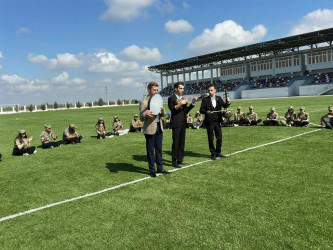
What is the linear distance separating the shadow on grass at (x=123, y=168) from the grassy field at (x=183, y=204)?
0.10 feet

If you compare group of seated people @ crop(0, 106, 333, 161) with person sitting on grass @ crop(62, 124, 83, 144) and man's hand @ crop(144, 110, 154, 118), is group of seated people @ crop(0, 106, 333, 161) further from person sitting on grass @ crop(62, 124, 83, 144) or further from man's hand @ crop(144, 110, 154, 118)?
man's hand @ crop(144, 110, 154, 118)

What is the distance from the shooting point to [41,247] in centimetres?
367

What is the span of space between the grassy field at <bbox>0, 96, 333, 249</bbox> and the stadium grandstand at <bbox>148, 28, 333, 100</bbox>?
56248 millimetres

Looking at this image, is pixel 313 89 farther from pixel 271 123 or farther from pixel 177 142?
pixel 177 142

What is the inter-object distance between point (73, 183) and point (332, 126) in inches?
465

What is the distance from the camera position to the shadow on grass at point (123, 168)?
7.43 m

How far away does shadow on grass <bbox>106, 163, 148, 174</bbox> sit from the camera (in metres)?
7.43

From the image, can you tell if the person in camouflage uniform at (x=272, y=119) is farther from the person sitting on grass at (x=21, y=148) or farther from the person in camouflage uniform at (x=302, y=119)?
the person sitting on grass at (x=21, y=148)

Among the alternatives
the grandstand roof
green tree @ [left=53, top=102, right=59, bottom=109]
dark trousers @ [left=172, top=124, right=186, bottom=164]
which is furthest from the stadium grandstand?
dark trousers @ [left=172, top=124, right=186, bottom=164]

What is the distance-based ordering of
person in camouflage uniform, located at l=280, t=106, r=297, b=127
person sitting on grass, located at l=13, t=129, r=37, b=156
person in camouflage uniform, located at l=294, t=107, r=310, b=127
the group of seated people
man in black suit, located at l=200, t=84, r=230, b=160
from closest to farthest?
man in black suit, located at l=200, t=84, r=230, b=160 → person sitting on grass, located at l=13, t=129, r=37, b=156 → the group of seated people → person in camouflage uniform, located at l=294, t=107, r=310, b=127 → person in camouflage uniform, located at l=280, t=106, r=297, b=127

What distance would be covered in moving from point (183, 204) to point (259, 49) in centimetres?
6609

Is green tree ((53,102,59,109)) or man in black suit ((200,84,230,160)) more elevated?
green tree ((53,102,59,109))

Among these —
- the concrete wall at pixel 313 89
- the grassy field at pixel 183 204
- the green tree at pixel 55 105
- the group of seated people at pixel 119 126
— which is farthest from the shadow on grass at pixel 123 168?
the green tree at pixel 55 105

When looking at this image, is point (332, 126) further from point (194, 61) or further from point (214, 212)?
point (194, 61)
